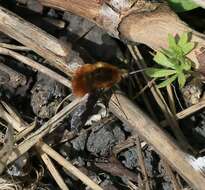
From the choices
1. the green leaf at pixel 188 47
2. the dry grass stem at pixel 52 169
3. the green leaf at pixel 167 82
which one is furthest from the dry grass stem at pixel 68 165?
the green leaf at pixel 188 47

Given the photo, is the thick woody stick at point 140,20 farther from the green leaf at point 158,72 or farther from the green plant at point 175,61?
the green leaf at point 158,72

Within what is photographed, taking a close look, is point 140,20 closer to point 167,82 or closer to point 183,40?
point 183,40

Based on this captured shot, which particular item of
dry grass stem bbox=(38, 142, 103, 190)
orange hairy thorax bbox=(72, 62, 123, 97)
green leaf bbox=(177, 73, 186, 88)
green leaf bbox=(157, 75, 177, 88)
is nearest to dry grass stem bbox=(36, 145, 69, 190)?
dry grass stem bbox=(38, 142, 103, 190)

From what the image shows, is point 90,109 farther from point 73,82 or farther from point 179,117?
point 179,117

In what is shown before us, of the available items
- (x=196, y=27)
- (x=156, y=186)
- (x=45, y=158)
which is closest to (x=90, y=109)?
(x=45, y=158)

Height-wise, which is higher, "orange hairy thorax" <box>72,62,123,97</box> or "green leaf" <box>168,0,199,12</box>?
"green leaf" <box>168,0,199,12</box>

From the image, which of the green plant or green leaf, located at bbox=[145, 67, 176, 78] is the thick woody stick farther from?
green leaf, located at bbox=[145, 67, 176, 78]
